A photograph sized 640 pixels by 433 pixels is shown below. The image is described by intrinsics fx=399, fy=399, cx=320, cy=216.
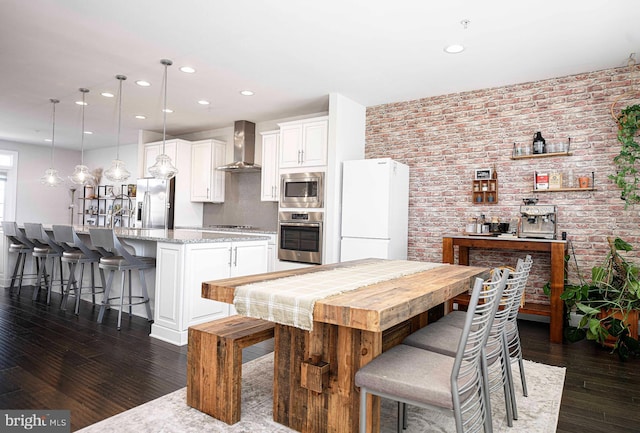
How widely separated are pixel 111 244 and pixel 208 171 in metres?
3.29

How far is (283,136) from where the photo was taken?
218 inches

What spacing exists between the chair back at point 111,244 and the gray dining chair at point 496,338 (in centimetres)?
285

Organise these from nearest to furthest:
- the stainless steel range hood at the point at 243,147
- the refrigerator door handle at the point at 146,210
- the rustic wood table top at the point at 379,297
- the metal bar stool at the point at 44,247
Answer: the rustic wood table top at the point at 379,297, the metal bar stool at the point at 44,247, the stainless steel range hood at the point at 243,147, the refrigerator door handle at the point at 146,210

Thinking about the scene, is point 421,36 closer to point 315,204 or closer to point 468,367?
point 315,204

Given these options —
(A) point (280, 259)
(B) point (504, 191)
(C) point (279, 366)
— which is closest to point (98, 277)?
(A) point (280, 259)

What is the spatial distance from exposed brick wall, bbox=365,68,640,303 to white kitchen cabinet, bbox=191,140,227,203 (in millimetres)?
2790

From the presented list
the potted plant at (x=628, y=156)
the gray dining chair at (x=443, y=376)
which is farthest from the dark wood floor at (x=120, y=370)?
the potted plant at (x=628, y=156)

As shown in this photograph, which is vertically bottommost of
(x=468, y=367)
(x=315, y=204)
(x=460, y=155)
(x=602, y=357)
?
(x=602, y=357)

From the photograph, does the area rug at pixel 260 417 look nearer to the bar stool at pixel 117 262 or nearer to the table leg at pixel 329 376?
the table leg at pixel 329 376

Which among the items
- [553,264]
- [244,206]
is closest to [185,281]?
[553,264]

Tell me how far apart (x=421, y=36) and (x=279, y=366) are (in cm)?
294

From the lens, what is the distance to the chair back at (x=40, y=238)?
16.2 feet

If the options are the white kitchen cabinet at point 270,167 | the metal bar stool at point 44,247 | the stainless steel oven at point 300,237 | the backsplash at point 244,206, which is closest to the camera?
the metal bar stool at point 44,247

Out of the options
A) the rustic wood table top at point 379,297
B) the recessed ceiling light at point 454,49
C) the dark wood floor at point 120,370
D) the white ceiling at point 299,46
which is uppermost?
the white ceiling at point 299,46
